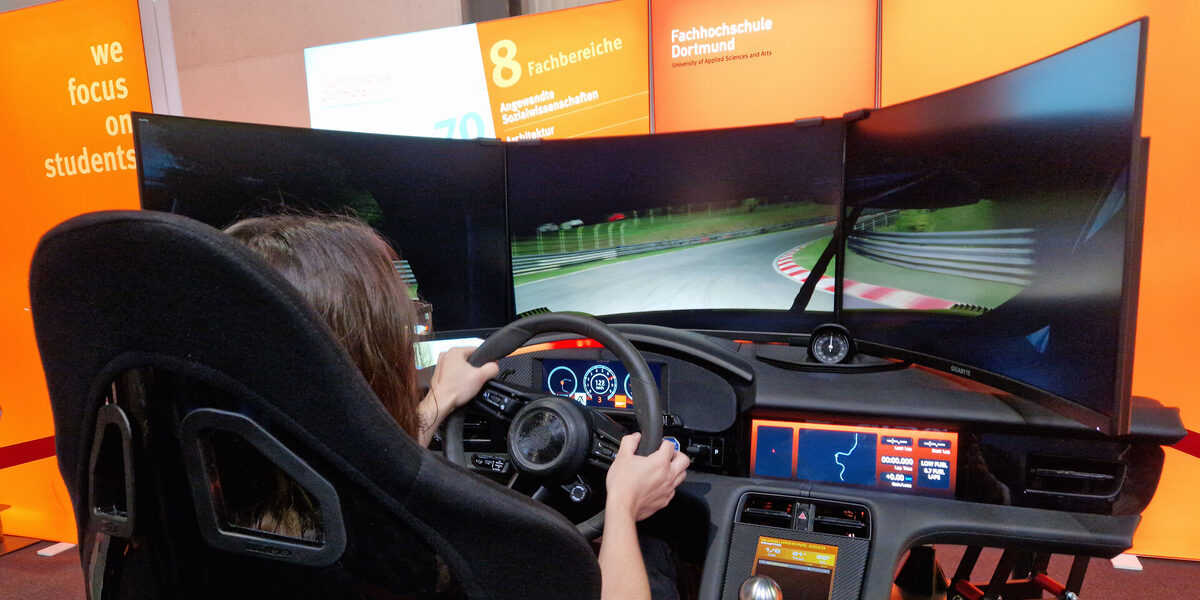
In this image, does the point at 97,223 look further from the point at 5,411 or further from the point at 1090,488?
the point at 5,411

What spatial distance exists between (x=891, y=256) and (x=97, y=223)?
56.8 inches

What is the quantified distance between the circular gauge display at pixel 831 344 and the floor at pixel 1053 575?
159 cm

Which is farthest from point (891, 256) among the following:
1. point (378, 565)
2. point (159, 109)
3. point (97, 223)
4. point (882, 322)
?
point (159, 109)

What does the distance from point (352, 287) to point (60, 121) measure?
3427 mm

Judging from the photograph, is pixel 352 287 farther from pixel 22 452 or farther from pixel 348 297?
pixel 22 452

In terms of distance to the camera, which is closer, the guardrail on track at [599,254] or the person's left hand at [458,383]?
the person's left hand at [458,383]

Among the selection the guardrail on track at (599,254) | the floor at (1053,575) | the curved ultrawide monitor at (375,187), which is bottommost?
the floor at (1053,575)

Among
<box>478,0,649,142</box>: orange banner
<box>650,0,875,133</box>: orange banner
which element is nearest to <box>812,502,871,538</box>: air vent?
<box>650,0,875,133</box>: orange banner

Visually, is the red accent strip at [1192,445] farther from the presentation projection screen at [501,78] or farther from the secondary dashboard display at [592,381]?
the presentation projection screen at [501,78]

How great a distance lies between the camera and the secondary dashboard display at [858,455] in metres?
Answer: 1.24

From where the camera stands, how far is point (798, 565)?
1203 millimetres

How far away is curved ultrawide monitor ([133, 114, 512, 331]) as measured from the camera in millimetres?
1314

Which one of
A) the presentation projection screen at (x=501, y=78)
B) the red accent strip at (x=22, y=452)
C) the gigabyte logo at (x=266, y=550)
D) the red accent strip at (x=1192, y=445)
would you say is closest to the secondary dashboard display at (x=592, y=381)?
the gigabyte logo at (x=266, y=550)

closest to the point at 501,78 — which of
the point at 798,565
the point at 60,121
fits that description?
the point at 60,121
